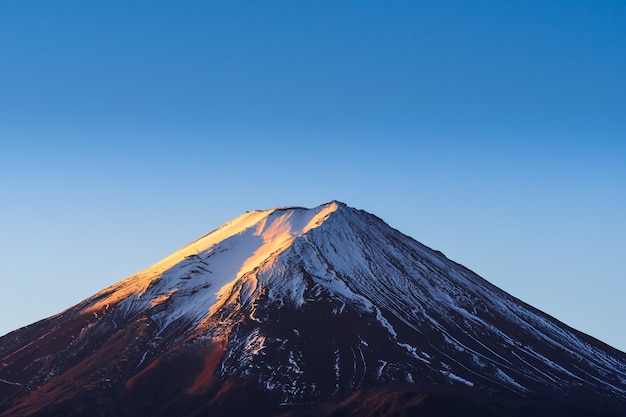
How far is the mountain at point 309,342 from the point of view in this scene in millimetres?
113375

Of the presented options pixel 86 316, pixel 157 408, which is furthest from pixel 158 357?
pixel 86 316

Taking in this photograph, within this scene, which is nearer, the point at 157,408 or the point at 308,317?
the point at 157,408

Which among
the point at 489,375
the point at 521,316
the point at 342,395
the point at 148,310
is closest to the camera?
the point at 342,395

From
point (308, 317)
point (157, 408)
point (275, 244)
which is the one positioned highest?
point (275, 244)

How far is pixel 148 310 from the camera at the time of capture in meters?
134

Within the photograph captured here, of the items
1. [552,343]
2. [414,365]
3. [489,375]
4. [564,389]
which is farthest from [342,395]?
[552,343]

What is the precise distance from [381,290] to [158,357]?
2836cm

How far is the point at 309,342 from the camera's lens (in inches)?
4828

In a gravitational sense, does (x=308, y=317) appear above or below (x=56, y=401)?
above

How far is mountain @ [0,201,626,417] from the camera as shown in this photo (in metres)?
113

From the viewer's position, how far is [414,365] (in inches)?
4651

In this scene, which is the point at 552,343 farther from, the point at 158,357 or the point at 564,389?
the point at 158,357

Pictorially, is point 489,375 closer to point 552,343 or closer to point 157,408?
point 552,343

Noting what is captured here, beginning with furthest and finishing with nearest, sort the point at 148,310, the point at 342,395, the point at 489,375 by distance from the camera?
the point at 148,310, the point at 489,375, the point at 342,395
